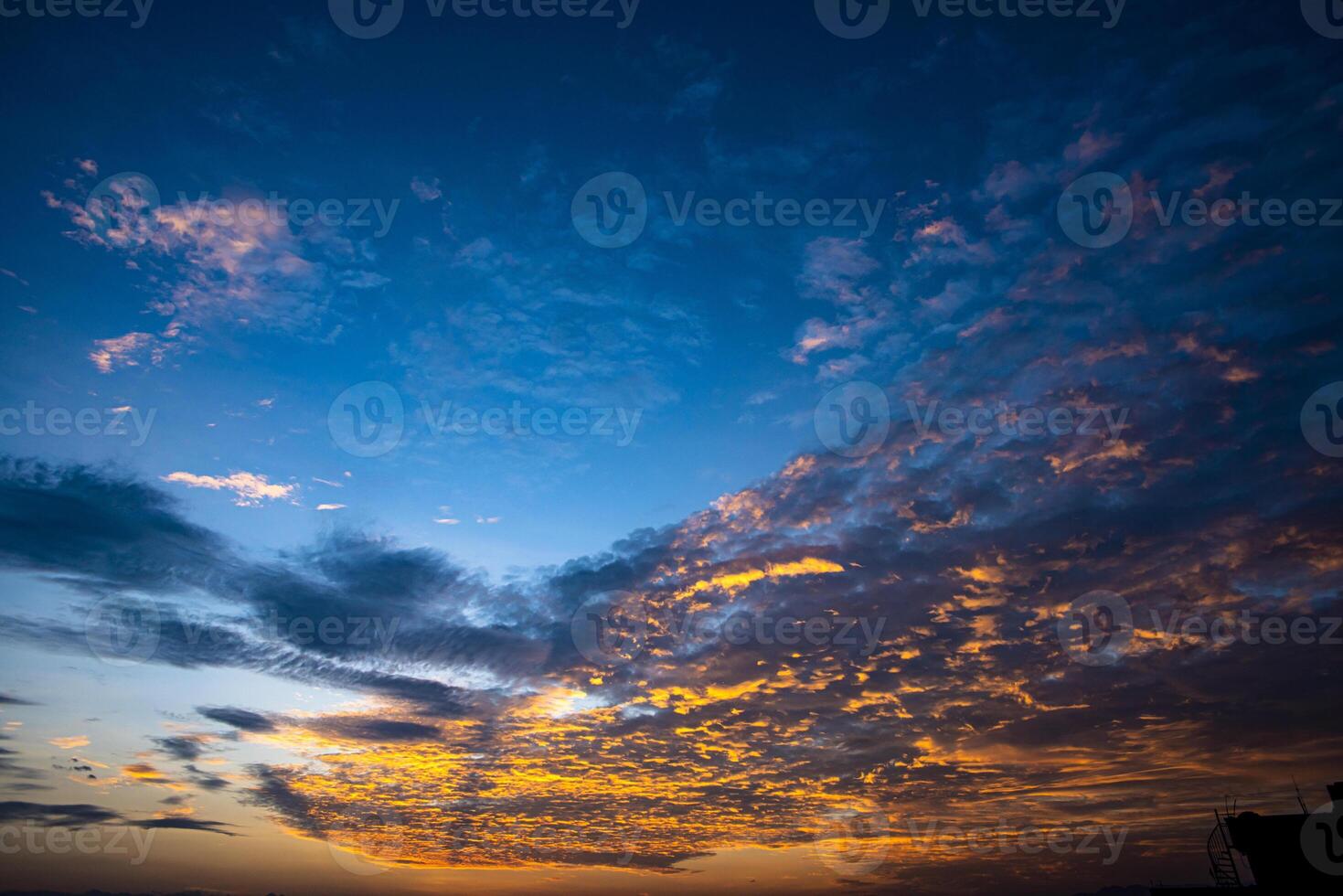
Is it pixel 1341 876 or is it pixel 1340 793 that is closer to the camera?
pixel 1341 876

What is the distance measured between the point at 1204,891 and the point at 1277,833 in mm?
6143

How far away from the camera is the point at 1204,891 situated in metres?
55.5

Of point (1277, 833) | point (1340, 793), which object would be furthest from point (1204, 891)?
point (1340, 793)

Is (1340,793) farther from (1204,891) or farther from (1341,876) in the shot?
(1204,891)

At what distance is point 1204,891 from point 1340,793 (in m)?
11.3

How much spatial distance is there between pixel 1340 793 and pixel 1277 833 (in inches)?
203

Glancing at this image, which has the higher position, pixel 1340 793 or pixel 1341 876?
pixel 1340 793

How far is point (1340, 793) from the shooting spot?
5681 cm

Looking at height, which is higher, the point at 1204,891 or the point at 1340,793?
the point at 1340,793

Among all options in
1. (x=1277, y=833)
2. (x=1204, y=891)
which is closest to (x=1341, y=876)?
(x=1277, y=833)

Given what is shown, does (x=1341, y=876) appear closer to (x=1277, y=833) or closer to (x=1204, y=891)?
(x=1277, y=833)

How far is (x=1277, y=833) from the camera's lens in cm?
5619

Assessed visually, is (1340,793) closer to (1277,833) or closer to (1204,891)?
(1277,833)
